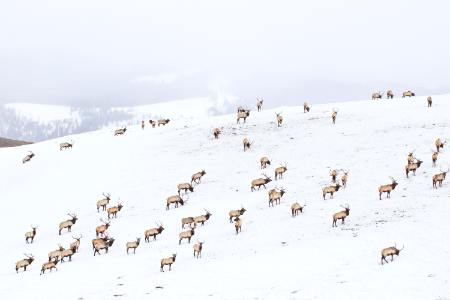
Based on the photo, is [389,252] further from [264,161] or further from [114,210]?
[114,210]

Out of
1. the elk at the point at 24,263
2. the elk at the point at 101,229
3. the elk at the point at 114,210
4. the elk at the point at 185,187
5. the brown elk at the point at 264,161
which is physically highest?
the brown elk at the point at 264,161

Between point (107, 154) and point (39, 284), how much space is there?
28.4 meters

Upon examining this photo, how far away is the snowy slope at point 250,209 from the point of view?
1585 cm

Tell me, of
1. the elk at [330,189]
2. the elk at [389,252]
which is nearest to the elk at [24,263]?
the elk at [330,189]

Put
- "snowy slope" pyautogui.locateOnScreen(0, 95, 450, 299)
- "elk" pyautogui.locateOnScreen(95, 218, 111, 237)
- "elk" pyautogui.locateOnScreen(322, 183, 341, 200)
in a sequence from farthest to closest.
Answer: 1. "elk" pyautogui.locateOnScreen(95, 218, 111, 237)
2. "elk" pyautogui.locateOnScreen(322, 183, 341, 200)
3. "snowy slope" pyautogui.locateOnScreen(0, 95, 450, 299)

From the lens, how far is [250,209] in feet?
86.2

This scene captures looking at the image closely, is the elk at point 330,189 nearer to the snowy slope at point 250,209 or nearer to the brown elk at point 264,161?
the snowy slope at point 250,209

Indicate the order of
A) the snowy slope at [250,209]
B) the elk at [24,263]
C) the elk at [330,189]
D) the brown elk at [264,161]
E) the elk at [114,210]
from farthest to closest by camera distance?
the brown elk at [264,161], the elk at [114,210], the elk at [330,189], the elk at [24,263], the snowy slope at [250,209]

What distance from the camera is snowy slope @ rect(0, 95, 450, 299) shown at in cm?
1585

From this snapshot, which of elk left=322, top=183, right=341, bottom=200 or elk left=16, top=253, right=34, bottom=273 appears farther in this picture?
elk left=322, top=183, right=341, bottom=200

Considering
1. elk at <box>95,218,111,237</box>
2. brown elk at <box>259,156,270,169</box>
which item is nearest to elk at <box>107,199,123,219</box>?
elk at <box>95,218,111,237</box>

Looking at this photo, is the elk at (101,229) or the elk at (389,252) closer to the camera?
the elk at (389,252)

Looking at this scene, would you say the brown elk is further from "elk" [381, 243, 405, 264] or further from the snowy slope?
"elk" [381, 243, 405, 264]

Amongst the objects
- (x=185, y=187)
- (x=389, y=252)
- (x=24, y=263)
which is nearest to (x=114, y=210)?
(x=185, y=187)
